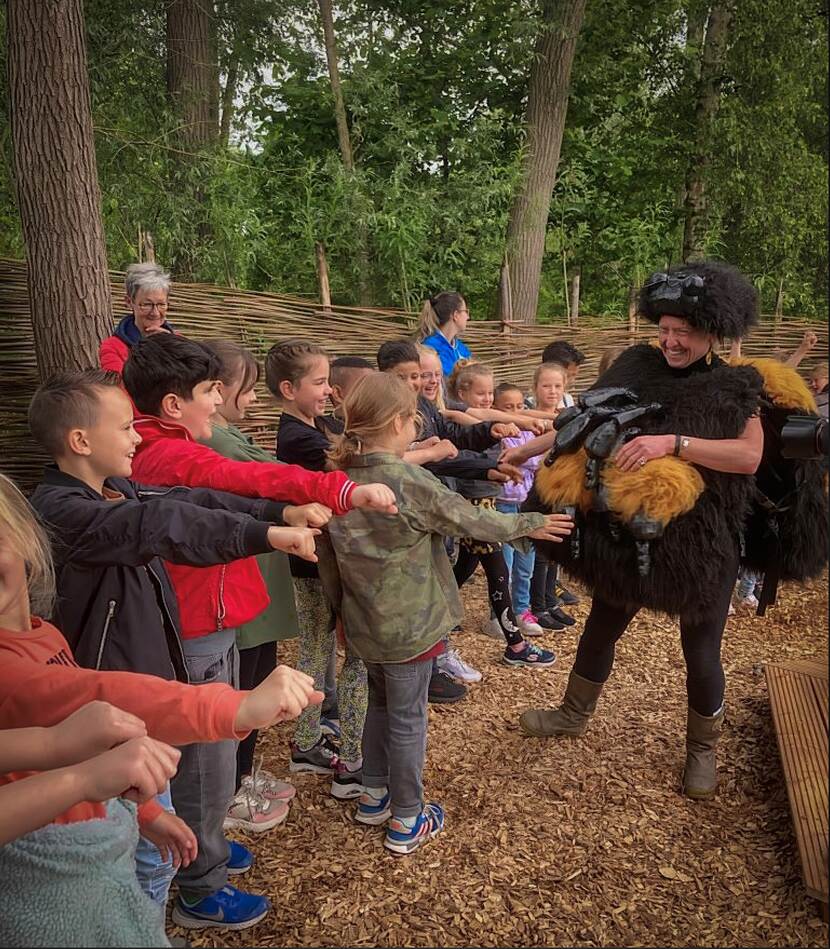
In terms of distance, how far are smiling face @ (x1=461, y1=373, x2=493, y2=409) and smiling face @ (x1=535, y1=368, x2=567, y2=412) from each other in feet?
1.06

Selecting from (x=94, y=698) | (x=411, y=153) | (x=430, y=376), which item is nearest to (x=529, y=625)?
(x=430, y=376)

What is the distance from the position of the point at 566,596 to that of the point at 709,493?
92.4 inches

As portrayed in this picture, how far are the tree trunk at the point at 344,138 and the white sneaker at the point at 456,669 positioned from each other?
3.79 metres

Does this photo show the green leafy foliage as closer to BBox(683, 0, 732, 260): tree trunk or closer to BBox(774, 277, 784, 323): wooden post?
BBox(683, 0, 732, 260): tree trunk

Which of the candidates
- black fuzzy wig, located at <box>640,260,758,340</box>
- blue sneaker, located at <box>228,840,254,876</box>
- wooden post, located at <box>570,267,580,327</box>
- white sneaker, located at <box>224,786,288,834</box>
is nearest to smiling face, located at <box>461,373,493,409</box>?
black fuzzy wig, located at <box>640,260,758,340</box>

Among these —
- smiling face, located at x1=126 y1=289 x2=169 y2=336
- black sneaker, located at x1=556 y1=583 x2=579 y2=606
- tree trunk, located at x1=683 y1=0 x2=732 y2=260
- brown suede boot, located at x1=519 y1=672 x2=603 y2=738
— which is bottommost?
black sneaker, located at x1=556 y1=583 x2=579 y2=606

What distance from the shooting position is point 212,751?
1.85m

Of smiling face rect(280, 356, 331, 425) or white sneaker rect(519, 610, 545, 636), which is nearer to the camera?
smiling face rect(280, 356, 331, 425)

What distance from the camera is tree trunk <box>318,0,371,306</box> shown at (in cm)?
609

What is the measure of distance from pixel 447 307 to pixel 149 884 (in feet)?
10.7

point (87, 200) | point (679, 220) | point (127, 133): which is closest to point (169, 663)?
point (87, 200)

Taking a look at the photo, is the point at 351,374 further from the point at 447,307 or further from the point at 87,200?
the point at 87,200

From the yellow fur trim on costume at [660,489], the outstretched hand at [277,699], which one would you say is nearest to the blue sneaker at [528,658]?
the yellow fur trim on costume at [660,489]

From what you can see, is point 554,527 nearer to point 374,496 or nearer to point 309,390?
point 374,496
